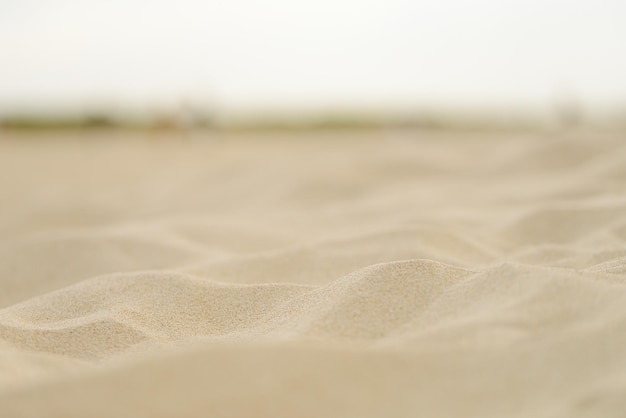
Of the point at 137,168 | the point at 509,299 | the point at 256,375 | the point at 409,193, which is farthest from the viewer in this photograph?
the point at 137,168

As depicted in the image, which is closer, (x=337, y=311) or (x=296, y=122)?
(x=337, y=311)

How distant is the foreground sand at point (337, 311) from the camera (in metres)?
0.81

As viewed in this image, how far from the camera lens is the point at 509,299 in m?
1.09

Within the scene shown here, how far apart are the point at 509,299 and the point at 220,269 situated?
0.80m

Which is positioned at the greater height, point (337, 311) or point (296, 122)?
point (296, 122)

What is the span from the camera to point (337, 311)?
1143 millimetres

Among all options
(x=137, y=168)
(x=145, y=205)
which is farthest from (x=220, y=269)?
(x=137, y=168)

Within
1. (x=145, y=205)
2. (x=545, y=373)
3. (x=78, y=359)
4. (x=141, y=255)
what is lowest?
(x=545, y=373)

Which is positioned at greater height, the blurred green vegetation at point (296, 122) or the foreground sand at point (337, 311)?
the blurred green vegetation at point (296, 122)

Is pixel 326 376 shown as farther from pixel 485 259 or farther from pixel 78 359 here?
pixel 485 259

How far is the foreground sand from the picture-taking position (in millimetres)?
812

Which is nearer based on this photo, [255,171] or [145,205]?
[145,205]

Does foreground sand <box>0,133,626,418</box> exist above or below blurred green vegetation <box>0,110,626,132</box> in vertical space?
below

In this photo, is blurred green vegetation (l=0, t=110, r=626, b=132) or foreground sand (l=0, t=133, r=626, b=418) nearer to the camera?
foreground sand (l=0, t=133, r=626, b=418)
